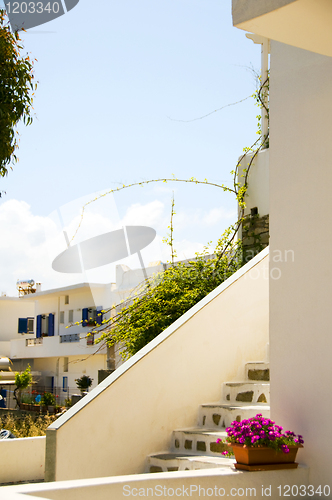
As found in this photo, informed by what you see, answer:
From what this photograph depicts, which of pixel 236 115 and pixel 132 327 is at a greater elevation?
pixel 236 115

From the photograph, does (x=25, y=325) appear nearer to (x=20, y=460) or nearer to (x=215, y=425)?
(x=20, y=460)

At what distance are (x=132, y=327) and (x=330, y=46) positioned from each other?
5.11m

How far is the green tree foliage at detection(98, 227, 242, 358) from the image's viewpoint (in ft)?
23.3

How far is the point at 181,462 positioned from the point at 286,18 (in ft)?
10.8

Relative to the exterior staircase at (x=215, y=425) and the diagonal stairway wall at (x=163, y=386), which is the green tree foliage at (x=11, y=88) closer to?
the diagonal stairway wall at (x=163, y=386)

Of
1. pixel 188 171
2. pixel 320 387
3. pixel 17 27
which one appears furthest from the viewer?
pixel 188 171

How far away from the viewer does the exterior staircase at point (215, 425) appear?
4.11 m

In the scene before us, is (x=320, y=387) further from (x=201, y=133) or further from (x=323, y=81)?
(x=201, y=133)

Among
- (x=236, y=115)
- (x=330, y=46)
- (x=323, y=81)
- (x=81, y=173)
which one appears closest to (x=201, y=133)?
(x=236, y=115)

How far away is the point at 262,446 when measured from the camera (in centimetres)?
325

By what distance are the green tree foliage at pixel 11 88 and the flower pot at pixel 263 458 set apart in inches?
167

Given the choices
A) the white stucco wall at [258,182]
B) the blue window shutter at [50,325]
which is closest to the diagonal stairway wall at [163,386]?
the white stucco wall at [258,182]

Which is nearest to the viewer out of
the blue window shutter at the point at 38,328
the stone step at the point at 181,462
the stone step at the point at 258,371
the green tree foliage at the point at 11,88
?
the stone step at the point at 181,462

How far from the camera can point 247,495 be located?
10.4 feet
